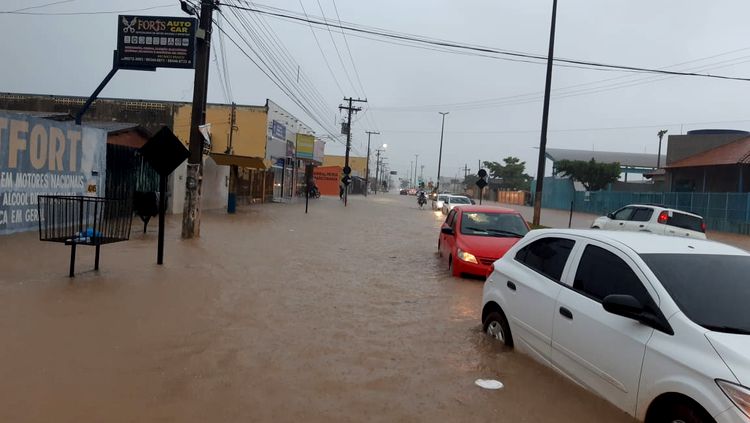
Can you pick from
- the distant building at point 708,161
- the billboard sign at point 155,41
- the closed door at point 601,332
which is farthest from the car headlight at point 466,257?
the distant building at point 708,161

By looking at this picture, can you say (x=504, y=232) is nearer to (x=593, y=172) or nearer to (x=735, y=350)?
(x=735, y=350)

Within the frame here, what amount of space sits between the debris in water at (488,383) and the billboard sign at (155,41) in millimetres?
14063

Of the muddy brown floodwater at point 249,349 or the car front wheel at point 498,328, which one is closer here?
the muddy brown floodwater at point 249,349

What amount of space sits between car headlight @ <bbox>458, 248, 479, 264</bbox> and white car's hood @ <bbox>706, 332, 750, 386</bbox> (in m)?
6.70

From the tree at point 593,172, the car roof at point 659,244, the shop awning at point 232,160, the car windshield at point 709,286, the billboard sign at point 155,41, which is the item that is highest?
the billboard sign at point 155,41

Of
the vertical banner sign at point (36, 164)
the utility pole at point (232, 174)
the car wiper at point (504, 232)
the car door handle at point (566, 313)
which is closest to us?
the car door handle at point (566, 313)

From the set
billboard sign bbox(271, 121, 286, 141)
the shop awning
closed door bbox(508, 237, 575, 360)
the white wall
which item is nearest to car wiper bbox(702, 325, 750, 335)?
closed door bbox(508, 237, 575, 360)

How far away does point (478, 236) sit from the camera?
35.1ft

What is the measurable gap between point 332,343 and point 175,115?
1306 inches

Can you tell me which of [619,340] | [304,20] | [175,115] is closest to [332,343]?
[619,340]

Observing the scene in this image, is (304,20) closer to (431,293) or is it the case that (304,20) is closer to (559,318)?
(431,293)

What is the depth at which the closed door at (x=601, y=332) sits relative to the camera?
369 centimetres

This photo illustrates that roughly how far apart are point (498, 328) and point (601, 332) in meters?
1.93

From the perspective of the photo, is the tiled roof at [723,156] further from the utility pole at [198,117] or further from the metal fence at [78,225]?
the metal fence at [78,225]
